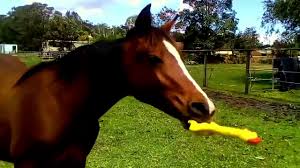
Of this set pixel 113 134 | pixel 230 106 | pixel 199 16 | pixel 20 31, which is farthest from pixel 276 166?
pixel 20 31

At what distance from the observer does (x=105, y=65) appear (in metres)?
2.99

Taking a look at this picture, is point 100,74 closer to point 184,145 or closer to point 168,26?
point 168,26

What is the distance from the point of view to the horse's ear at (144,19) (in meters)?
2.74

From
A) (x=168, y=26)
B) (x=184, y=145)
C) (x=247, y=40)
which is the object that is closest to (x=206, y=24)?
(x=247, y=40)

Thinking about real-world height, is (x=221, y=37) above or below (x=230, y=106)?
above

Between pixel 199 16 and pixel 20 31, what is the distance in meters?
48.1

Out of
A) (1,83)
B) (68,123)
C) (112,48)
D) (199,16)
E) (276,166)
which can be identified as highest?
(199,16)

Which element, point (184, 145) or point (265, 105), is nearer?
point (184, 145)

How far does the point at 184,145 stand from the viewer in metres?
7.66

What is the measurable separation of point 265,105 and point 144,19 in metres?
11.3

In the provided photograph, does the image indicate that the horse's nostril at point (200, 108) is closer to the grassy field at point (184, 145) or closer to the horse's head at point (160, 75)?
the horse's head at point (160, 75)

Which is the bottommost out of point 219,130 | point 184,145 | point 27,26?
point 184,145

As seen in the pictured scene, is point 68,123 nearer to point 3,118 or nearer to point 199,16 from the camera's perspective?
point 3,118

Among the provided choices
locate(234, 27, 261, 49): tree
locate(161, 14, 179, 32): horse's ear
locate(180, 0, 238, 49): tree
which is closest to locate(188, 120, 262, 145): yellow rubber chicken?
locate(161, 14, 179, 32): horse's ear
